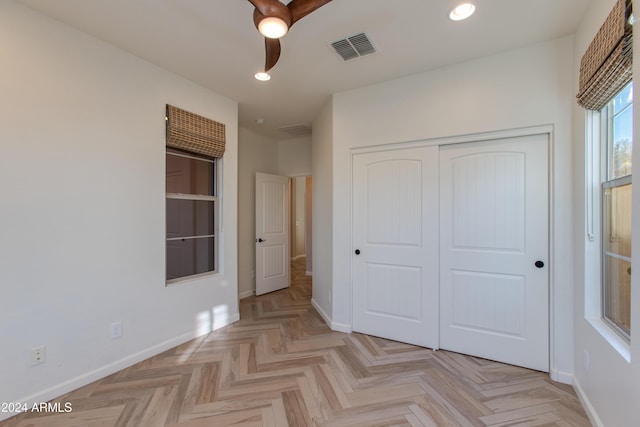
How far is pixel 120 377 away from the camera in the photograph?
226 centimetres

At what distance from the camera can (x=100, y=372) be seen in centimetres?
223

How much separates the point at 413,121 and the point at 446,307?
1.80 metres

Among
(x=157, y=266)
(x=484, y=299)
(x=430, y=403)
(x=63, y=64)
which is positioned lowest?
(x=430, y=403)

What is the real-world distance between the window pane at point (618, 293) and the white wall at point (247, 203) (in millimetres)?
3970

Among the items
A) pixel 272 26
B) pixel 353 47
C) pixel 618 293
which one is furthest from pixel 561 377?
pixel 272 26

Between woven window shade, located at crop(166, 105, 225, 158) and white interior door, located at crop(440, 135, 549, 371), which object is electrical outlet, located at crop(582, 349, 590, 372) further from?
woven window shade, located at crop(166, 105, 225, 158)

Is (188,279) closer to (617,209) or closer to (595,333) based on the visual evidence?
(595,333)

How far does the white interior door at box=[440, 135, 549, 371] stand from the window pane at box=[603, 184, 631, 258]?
476mm

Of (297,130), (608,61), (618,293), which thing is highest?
(297,130)

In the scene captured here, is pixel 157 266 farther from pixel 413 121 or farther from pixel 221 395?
pixel 413 121

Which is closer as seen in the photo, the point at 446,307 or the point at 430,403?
the point at 430,403

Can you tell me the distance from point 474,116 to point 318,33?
1.50 m

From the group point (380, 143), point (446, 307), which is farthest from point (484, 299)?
point (380, 143)

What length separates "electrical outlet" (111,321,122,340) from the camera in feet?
7.59
